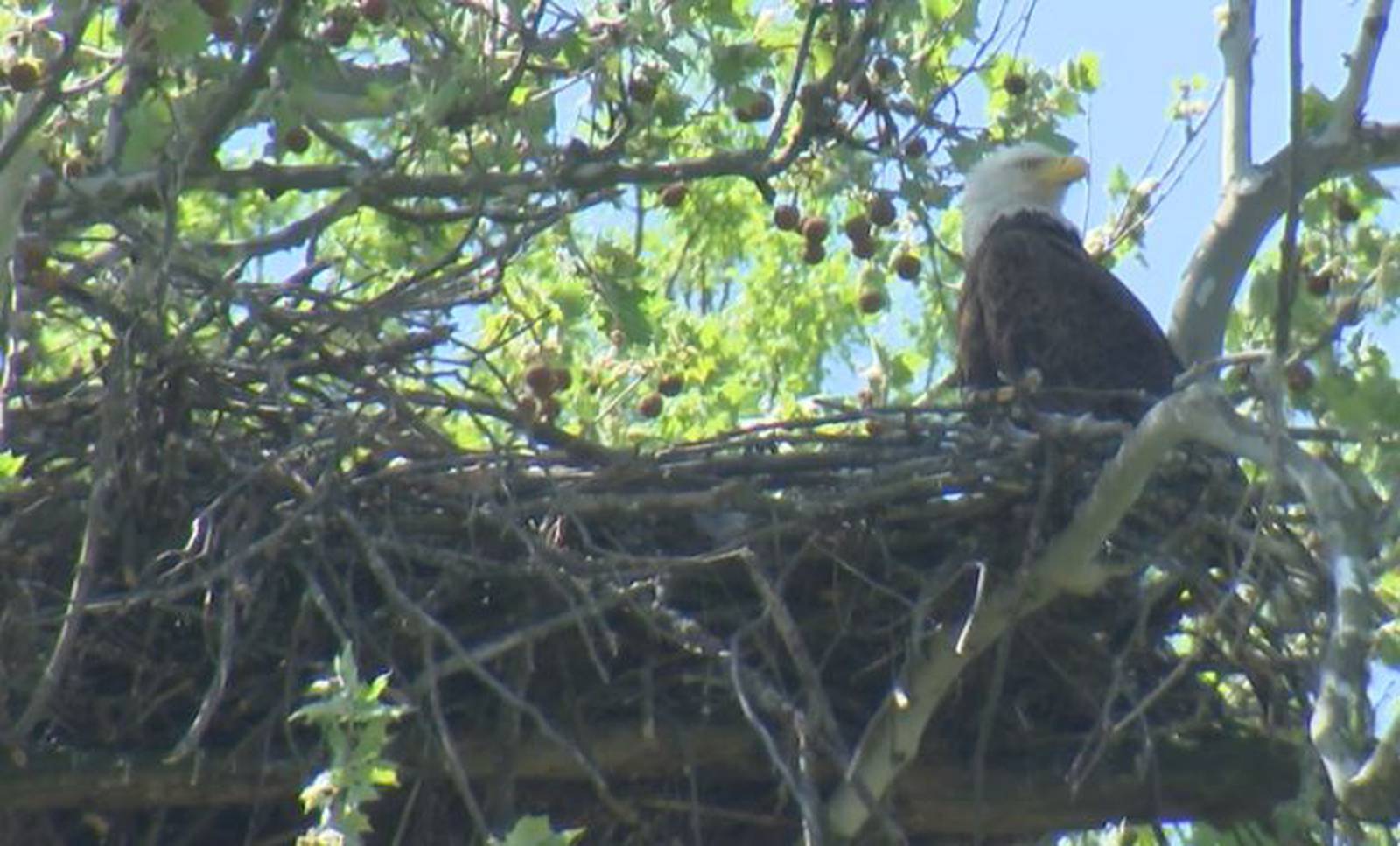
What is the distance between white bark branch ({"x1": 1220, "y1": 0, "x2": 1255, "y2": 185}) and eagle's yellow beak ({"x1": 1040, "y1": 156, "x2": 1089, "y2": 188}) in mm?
2716

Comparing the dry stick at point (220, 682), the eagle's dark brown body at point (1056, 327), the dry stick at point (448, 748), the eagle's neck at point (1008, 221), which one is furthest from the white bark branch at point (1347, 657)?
the eagle's neck at point (1008, 221)

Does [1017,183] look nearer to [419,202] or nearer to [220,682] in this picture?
[419,202]

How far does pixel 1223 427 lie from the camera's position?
492 cm

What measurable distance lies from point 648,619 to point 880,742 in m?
0.53

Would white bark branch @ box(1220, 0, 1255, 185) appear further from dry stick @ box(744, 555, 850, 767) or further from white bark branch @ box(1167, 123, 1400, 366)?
dry stick @ box(744, 555, 850, 767)

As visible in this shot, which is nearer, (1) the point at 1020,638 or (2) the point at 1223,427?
(2) the point at 1223,427

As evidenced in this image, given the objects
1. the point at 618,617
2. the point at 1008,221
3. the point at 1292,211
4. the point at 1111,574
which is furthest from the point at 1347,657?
the point at 1008,221

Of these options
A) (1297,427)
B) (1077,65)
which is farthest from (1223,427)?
(1077,65)

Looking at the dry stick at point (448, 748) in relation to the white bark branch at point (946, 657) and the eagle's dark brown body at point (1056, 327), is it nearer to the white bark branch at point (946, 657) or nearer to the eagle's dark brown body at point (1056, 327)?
the white bark branch at point (946, 657)

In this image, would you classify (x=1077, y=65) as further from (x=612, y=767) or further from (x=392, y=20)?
(x=612, y=767)

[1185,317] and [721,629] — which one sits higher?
[1185,317]

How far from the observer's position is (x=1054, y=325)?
877cm

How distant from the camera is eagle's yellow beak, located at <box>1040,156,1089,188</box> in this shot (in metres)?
10.4

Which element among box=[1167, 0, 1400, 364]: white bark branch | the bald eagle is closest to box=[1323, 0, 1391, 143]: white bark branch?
box=[1167, 0, 1400, 364]: white bark branch
